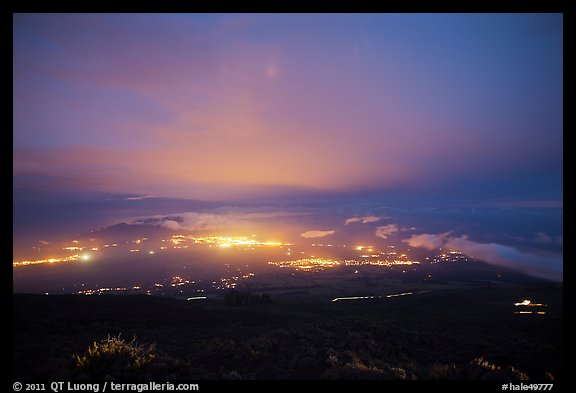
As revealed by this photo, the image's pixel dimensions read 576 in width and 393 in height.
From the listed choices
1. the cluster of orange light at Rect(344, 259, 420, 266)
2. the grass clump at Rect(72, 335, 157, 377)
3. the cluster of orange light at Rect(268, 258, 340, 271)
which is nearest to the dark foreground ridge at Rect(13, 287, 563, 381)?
the grass clump at Rect(72, 335, 157, 377)

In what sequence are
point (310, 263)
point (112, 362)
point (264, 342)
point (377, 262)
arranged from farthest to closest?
point (310, 263), point (377, 262), point (264, 342), point (112, 362)

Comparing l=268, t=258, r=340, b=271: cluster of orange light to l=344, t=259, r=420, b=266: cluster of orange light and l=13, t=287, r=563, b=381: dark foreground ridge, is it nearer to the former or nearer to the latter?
l=344, t=259, r=420, b=266: cluster of orange light

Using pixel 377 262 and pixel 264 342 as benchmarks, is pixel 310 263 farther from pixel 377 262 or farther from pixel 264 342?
pixel 264 342

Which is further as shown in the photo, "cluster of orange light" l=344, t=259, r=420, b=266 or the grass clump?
"cluster of orange light" l=344, t=259, r=420, b=266

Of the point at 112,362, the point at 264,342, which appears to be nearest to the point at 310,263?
the point at 264,342

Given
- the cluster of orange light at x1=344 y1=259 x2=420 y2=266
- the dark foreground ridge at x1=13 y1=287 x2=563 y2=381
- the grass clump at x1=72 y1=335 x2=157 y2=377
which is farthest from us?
the cluster of orange light at x1=344 y1=259 x2=420 y2=266

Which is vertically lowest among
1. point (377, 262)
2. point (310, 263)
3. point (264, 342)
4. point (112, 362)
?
point (310, 263)
